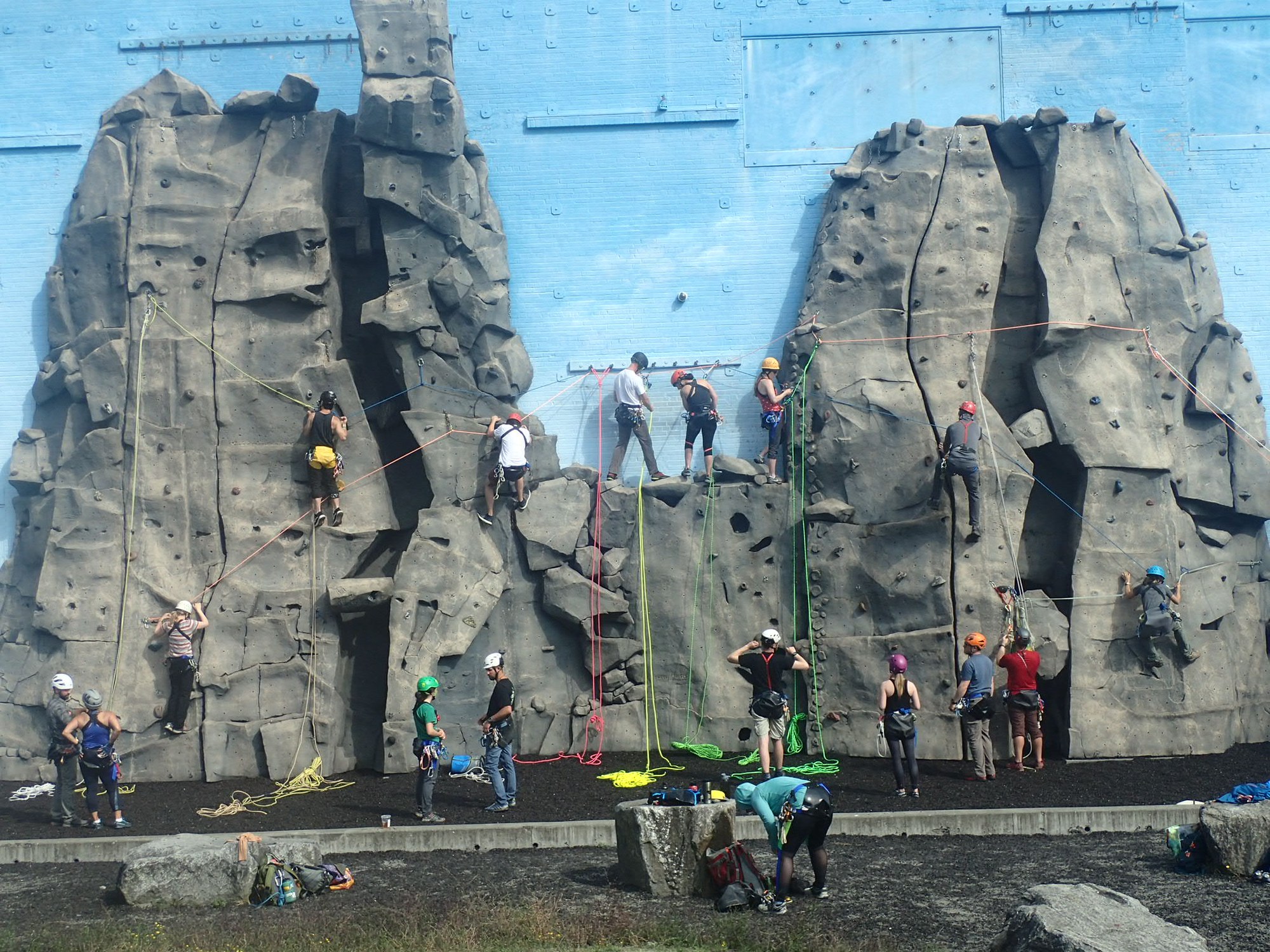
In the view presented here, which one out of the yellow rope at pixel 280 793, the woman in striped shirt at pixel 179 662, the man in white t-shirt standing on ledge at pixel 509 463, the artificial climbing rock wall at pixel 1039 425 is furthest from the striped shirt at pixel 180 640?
the artificial climbing rock wall at pixel 1039 425

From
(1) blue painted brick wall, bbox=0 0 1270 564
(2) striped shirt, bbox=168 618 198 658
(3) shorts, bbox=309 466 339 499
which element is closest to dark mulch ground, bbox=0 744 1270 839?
(2) striped shirt, bbox=168 618 198 658

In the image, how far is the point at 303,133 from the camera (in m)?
18.6

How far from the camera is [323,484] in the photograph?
57.0 feet

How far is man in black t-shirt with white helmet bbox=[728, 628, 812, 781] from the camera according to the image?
1418 centimetres

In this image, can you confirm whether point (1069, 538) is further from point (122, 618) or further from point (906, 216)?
point (122, 618)

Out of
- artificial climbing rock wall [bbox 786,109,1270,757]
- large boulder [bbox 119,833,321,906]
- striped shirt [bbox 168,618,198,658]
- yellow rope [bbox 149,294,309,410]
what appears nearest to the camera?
large boulder [bbox 119,833,321,906]

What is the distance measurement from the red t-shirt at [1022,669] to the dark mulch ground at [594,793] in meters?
0.99

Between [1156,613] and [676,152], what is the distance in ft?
29.4

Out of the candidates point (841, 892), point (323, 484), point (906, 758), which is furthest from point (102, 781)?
point (906, 758)

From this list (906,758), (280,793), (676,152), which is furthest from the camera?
(676,152)

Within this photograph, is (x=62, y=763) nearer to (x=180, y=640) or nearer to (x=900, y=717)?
(x=180, y=640)

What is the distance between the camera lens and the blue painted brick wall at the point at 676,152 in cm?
1917

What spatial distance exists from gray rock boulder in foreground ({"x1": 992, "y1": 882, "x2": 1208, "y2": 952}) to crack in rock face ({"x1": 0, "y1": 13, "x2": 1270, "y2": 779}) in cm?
800

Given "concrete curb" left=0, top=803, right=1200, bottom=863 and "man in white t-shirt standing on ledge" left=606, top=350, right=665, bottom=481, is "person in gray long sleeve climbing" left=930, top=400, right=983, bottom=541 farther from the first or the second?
"concrete curb" left=0, top=803, right=1200, bottom=863
